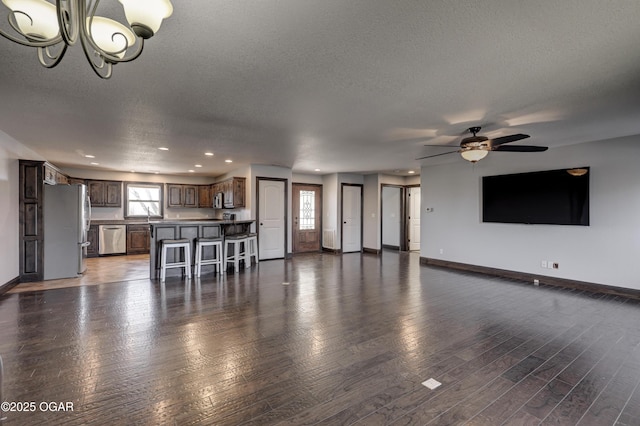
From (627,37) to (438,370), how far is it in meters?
2.62

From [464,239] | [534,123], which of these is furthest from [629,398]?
[464,239]

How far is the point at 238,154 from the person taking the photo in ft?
19.2

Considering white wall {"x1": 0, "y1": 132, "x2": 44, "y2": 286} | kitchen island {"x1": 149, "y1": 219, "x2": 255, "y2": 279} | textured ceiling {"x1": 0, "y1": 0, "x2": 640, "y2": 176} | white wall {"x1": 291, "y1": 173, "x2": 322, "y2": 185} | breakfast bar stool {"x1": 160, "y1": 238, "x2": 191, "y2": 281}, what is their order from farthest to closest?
white wall {"x1": 291, "y1": 173, "x2": 322, "y2": 185} < kitchen island {"x1": 149, "y1": 219, "x2": 255, "y2": 279} < breakfast bar stool {"x1": 160, "y1": 238, "x2": 191, "y2": 281} < white wall {"x1": 0, "y1": 132, "x2": 44, "y2": 286} < textured ceiling {"x1": 0, "y1": 0, "x2": 640, "y2": 176}

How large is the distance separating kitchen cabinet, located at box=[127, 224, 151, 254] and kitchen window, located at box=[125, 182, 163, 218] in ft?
1.95

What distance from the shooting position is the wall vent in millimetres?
8742

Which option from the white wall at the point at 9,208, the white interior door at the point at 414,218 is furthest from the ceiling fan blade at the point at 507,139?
→ the white wall at the point at 9,208

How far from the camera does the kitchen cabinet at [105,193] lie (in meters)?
8.05

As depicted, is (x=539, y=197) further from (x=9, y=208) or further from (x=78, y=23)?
(x=9, y=208)

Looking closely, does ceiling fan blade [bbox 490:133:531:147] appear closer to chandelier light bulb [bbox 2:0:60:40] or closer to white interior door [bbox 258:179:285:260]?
chandelier light bulb [bbox 2:0:60:40]

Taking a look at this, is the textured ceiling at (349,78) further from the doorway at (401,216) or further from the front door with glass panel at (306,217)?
the doorway at (401,216)

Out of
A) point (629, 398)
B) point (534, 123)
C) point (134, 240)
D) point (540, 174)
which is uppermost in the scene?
point (534, 123)

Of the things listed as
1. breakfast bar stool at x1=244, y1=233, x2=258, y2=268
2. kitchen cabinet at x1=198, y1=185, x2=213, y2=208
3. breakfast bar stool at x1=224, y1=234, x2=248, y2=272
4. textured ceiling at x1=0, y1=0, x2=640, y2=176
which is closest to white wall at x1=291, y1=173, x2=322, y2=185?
breakfast bar stool at x1=244, y1=233, x2=258, y2=268

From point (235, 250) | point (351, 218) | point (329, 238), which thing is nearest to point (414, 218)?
point (351, 218)

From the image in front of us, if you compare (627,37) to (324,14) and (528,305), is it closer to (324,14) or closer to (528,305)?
(324,14)
